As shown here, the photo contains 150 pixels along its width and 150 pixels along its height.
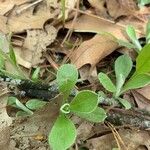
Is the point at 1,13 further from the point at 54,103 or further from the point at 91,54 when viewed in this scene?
the point at 54,103

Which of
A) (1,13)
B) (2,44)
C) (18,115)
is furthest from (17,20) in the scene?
(18,115)

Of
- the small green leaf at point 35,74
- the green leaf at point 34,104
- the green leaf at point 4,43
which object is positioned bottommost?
the green leaf at point 34,104

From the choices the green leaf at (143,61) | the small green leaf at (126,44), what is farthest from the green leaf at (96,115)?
→ the small green leaf at (126,44)

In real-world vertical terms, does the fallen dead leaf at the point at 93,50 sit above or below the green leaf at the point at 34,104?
above

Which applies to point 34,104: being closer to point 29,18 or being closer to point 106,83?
point 106,83

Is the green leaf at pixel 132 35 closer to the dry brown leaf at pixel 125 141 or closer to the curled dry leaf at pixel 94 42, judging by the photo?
the curled dry leaf at pixel 94 42

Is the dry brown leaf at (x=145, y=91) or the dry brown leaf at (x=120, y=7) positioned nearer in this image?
the dry brown leaf at (x=145, y=91)
